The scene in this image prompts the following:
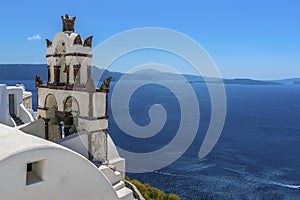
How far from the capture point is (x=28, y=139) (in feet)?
21.6

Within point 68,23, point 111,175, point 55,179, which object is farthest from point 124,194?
point 68,23

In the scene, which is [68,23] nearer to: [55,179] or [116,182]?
[116,182]

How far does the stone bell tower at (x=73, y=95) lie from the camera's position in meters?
9.60

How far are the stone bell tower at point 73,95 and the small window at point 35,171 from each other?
121 inches

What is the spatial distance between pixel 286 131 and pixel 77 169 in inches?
2567

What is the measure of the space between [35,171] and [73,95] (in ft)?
12.9

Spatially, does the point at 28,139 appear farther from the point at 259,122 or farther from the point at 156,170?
the point at 259,122

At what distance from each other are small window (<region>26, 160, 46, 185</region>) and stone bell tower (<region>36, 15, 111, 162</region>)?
3071mm

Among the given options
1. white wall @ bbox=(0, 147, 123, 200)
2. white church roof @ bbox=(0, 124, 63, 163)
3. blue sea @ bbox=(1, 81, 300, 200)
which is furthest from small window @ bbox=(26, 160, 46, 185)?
blue sea @ bbox=(1, 81, 300, 200)

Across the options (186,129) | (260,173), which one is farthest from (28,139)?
(186,129)

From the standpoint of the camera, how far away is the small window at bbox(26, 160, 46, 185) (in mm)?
6402

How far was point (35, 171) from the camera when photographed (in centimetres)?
654

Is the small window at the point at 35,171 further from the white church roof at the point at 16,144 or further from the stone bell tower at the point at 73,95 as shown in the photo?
the stone bell tower at the point at 73,95

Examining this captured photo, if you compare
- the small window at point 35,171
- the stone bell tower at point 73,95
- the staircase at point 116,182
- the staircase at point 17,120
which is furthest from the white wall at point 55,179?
the staircase at point 17,120
